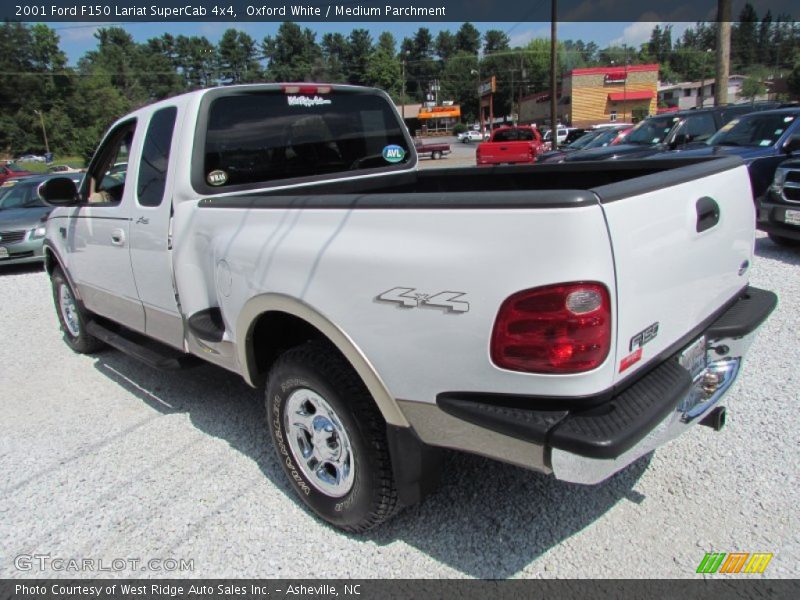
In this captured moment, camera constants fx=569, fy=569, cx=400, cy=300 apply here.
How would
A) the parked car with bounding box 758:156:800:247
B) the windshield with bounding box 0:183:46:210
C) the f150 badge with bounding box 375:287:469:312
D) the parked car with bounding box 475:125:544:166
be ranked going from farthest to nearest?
the parked car with bounding box 475:125:544:166, the windshield with bounding box 0:183:46:210, the parked car with bounding box 758:156:800:247, the f150 badge with bounding box 375:287:469:312

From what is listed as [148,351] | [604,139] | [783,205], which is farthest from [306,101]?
[604,139]

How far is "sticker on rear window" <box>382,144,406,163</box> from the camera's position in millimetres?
4027

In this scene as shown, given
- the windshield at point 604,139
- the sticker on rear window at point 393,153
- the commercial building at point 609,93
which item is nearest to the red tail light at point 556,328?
the sticker on rear window at point 393,153

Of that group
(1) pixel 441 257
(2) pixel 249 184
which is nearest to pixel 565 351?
(1) pixel 441 257

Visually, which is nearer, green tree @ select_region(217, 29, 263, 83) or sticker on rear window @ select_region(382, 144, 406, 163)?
sticker on rear window @ select_region(382, 144, 406, 163)

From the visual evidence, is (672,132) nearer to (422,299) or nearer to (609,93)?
(422,299)

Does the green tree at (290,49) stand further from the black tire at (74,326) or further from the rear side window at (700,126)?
the black tire at (74,326)

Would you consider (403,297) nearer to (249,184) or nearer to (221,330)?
(221,330)

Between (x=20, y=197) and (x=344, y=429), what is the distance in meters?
11.8

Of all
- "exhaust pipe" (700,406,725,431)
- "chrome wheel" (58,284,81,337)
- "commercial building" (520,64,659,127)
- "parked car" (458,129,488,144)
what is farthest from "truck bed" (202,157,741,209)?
"commercial building" (520,64,659,127)

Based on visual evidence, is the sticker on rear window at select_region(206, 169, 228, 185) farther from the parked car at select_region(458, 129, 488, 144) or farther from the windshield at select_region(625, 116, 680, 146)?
the parked car at select_region(458, 129, 488, 144)

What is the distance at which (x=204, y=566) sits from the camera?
2.48m

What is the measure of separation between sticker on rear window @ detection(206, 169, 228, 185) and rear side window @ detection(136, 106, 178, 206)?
270mm

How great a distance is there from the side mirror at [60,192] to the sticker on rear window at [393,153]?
2.30 m
